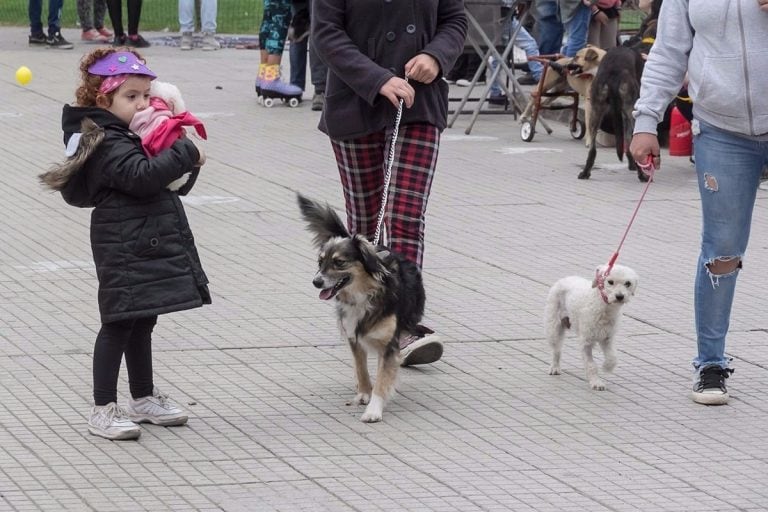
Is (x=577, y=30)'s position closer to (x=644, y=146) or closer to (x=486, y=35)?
(x=486, y=35)

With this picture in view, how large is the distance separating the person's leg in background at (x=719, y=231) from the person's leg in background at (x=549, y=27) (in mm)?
11140

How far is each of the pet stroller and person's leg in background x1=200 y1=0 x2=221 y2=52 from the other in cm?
780

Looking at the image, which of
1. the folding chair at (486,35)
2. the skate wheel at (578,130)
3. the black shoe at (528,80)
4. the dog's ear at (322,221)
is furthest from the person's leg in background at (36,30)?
the dog's ear at (322,221)

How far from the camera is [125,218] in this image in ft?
17.9

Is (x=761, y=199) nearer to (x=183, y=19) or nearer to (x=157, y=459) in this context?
(x=157, y=459)

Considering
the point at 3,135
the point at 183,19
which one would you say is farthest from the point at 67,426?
the point at 183,19

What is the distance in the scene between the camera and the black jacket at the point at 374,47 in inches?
251

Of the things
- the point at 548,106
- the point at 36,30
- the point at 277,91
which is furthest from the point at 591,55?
the point at 36,30

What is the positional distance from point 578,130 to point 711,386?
824 centimetres

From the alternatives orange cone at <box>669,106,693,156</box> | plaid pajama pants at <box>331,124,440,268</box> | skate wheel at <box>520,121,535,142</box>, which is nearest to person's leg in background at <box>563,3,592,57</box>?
skate wheel at <box>520,121,535,142</box>

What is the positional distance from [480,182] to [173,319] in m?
4.72

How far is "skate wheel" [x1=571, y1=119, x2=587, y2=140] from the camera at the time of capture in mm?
14117

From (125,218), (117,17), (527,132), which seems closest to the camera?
(125,218)

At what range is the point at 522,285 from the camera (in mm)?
8297
